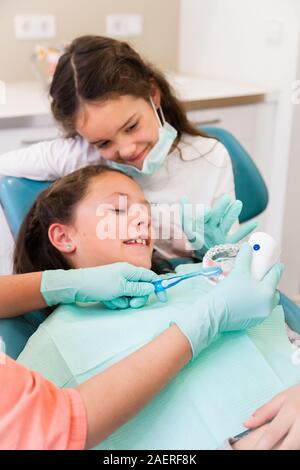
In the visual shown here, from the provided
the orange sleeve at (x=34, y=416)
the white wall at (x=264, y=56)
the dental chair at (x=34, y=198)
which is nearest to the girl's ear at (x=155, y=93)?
the dental chair at (x=34, y=198)

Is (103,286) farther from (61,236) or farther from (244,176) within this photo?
(244,176)

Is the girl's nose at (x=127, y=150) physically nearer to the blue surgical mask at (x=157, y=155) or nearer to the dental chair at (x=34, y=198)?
the blue surgical mask at (x=157, y=155)

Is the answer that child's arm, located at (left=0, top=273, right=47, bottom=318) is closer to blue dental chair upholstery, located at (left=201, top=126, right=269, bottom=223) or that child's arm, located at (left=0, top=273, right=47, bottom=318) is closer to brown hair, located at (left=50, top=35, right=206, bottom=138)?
brown hair, located at (left=50, top=35, right=206, bottom=138)

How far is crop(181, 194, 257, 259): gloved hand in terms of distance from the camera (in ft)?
4.28

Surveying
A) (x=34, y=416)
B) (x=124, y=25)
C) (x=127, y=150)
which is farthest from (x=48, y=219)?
(x=124, y=25)

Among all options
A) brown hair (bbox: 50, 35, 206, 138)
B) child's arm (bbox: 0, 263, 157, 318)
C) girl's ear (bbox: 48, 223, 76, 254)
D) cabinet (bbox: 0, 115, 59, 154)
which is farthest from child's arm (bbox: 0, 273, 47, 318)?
cabinet (bbox: 0, 115, 59, 154)

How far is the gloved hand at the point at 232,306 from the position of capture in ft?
3.05

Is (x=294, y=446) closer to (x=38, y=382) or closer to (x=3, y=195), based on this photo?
(x=38, y=382)

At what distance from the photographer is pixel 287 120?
7.43ft

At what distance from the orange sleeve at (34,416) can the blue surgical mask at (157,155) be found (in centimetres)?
82

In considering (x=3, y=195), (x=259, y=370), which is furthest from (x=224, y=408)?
(x=3, y=195)

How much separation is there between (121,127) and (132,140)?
5 cm

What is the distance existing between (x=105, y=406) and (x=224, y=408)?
27 centimetres

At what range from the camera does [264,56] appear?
232 centimetres
